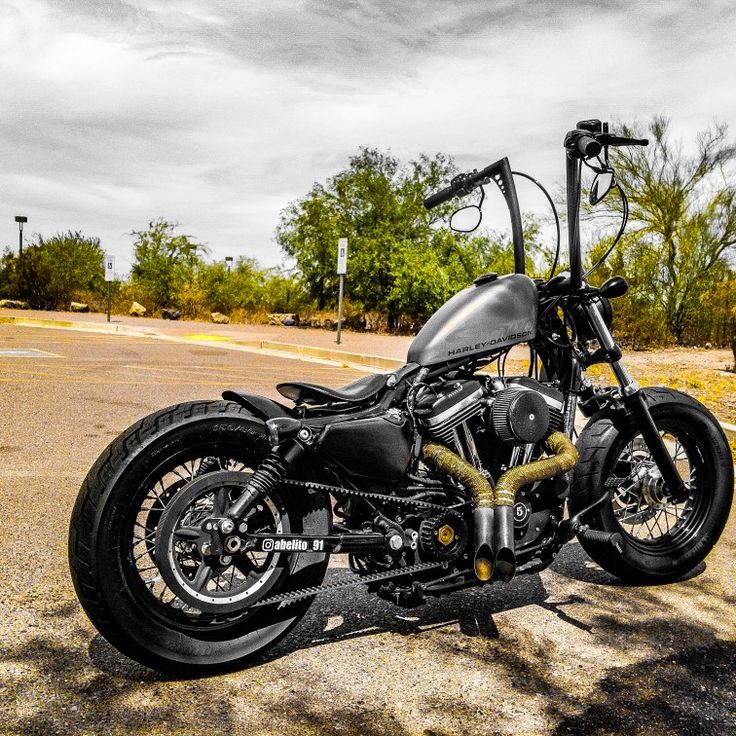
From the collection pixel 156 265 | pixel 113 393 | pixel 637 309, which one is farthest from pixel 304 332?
pixel 156 265

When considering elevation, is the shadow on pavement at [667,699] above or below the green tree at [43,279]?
below

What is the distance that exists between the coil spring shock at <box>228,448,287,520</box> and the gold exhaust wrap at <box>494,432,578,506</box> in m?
0.81

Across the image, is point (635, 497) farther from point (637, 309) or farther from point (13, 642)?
point (637, 309)

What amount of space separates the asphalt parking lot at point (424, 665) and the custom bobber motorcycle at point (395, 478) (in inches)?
6.3

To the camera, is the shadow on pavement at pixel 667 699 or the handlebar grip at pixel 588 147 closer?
the shadow on pavement at pixel 667 699

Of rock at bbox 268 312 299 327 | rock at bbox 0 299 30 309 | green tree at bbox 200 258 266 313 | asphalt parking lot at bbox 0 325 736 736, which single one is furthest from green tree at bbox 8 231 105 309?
asphalt parking lot at bbox 0 325 736 736

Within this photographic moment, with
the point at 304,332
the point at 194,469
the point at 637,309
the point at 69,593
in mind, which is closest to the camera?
the point at 194,469

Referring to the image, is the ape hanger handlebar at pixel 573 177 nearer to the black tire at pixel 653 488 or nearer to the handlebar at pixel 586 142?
the handlebar at pixel 586 142

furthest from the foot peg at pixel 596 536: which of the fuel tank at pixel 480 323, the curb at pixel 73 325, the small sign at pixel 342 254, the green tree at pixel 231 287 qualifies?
the green tree at pixel 231 287

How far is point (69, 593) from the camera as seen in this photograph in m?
3.22

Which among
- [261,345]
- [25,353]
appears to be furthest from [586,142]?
[261,345]

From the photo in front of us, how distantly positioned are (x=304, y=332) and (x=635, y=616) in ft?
68.3

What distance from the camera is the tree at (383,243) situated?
24.8m

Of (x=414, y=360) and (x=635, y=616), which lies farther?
(x=635, y=616)
